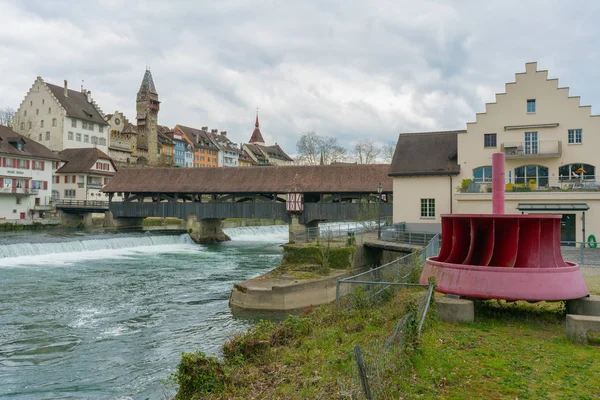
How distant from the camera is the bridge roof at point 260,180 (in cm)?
2850

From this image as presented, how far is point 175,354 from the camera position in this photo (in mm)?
8523

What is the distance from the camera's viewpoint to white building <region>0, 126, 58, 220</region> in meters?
37.2

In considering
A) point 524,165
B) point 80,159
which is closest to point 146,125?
point 80,159

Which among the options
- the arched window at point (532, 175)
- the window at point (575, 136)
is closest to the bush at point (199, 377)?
the arched window at point (532, 175)

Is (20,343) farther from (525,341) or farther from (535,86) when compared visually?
(535,86)

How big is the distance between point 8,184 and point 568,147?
124 ft

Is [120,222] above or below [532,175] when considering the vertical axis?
below

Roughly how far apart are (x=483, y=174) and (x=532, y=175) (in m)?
1.95

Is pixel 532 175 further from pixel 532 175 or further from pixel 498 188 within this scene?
pixel 498 188

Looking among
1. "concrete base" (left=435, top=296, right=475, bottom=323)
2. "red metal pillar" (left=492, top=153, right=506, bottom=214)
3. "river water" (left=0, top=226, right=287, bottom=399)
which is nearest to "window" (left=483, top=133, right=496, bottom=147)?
"river water" (left=0, top=226, right=287, bottom=399)

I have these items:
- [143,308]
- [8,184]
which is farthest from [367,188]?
[8,184]

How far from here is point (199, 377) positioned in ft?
17.7

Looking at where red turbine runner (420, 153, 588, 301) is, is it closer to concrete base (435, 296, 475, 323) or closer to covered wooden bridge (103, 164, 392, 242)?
concrete base (435, 296, 475, 323)

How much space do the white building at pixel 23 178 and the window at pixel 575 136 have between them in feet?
123
